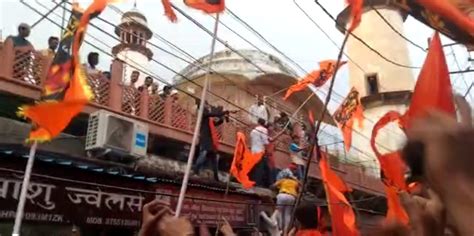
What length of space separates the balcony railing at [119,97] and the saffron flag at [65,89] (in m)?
3.47

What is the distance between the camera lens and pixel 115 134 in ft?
25.5

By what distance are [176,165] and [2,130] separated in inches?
135

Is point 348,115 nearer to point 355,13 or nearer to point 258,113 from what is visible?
point 258,113

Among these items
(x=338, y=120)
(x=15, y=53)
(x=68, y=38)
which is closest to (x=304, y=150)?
(x=338, y=120)

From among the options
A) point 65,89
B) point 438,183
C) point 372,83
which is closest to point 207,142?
point 65,89

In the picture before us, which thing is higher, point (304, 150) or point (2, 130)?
point (304, 150)

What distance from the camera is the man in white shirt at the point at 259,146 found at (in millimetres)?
10086

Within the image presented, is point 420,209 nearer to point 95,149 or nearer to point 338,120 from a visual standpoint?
point 95,149

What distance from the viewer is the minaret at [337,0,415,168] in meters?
19.3

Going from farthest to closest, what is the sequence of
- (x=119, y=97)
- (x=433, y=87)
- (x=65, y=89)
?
(x=119, y=97) → (x=433, y=87) → (x=65, y=89)

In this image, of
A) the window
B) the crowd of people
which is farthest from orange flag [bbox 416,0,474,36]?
the window

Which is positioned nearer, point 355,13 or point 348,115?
point 355,13

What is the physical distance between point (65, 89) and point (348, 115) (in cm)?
717

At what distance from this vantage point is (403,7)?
4551 mm
